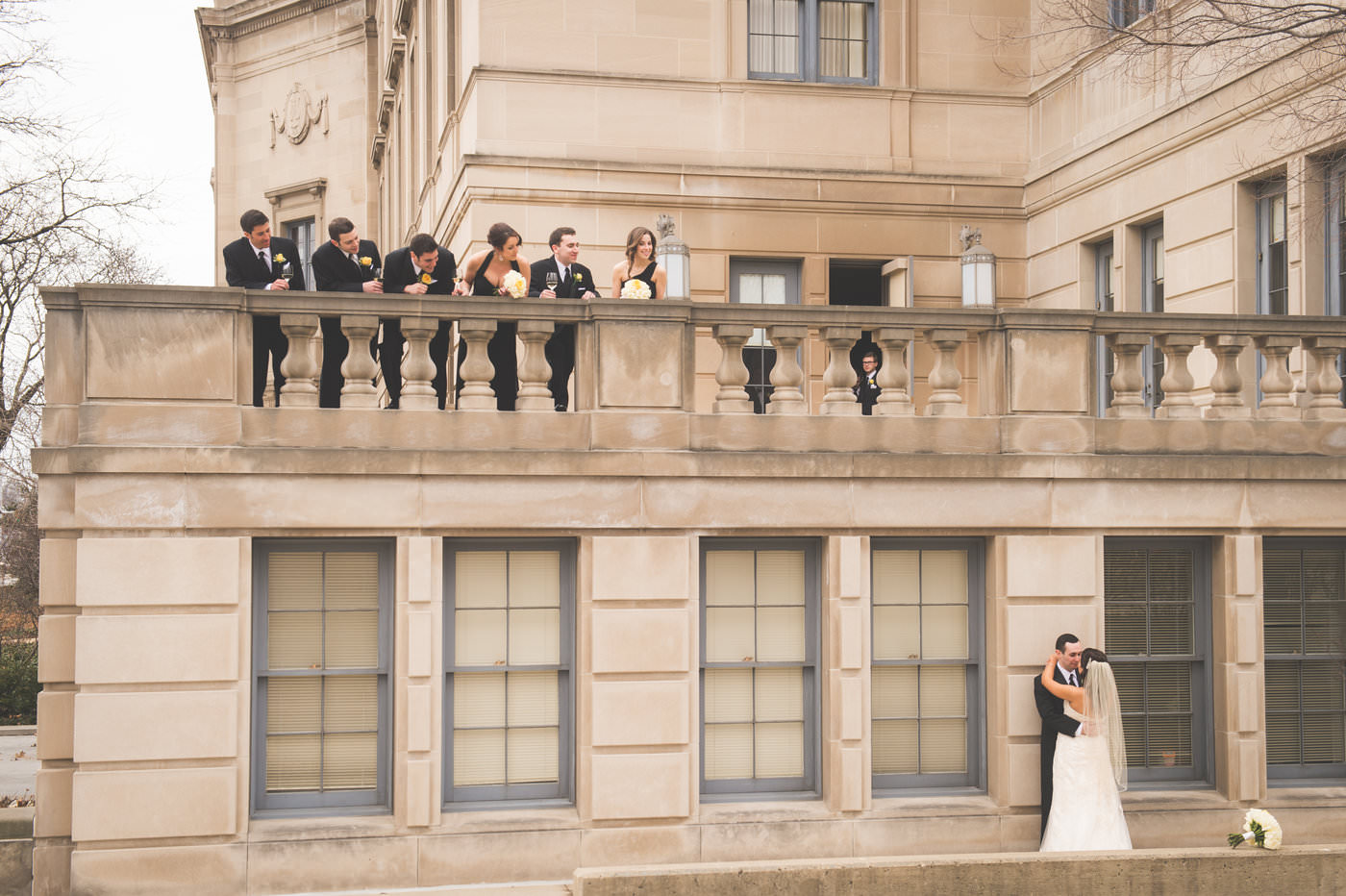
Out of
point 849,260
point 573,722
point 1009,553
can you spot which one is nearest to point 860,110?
point 849,260

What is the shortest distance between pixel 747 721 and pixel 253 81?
3444 cm

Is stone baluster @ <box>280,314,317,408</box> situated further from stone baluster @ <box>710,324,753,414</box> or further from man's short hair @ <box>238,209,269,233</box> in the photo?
stone baluster @ <box>710,324,753,414</box>

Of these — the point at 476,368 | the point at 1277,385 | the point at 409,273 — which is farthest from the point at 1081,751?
the point at 409,273

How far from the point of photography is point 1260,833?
10.1 meters

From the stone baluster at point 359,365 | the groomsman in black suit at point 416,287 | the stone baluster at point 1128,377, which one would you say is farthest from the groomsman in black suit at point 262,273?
the stone baluster at point 1128,377

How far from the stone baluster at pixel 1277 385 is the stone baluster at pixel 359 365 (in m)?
7.45

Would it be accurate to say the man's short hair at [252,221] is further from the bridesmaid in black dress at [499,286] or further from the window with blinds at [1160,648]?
the window with blinds at [1160,648]

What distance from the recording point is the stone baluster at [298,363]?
1064 cm

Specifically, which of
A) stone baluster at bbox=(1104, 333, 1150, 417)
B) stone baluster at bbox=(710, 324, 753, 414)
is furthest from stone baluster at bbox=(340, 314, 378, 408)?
stone baluster at bbox=(1104, 333, 1150, 417)

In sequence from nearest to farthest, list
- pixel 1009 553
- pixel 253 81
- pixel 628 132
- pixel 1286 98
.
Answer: pixel 1009 553 < pixel 1286 98 < pixel 628 132 < pixel 253 81

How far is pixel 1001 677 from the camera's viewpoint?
37.9 ft

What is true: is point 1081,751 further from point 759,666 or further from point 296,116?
point 296,116

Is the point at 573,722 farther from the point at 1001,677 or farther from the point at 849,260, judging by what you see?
the point at 849,260

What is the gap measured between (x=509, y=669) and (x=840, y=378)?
3.59 m
